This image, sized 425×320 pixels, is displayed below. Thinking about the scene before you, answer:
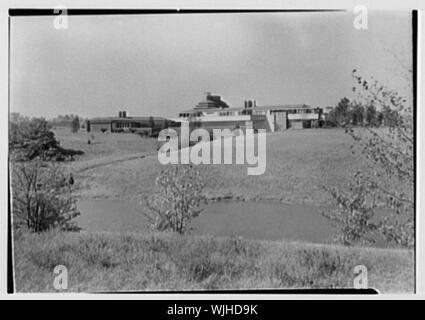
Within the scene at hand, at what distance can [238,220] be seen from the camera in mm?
4066

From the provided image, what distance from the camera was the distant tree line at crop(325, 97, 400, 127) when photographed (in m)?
4.05

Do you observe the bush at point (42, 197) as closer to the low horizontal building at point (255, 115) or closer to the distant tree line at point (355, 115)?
the low horizontal building at point (255, 115)

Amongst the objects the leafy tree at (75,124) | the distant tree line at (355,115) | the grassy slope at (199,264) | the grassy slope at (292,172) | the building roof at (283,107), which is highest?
the building roof at (283,107)

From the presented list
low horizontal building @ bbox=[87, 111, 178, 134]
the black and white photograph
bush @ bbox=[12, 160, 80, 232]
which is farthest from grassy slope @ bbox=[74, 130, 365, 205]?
low horizontal building @ bbox=[87, 111, 178, 134]

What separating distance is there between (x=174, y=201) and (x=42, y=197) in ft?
3.16

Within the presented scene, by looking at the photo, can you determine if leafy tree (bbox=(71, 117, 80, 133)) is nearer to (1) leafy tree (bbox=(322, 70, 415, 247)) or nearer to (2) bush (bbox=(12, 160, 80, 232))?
(2) bush (bbox=(12, 160, 80, 232))

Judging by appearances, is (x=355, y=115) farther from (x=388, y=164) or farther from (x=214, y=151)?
(x=214, y=151)

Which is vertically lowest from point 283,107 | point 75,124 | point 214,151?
point 214,151

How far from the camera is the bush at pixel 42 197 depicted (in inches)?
160

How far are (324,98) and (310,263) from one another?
1.20 meters

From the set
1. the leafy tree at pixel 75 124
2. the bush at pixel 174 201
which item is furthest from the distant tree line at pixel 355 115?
the leafy tree at pixel 75 124

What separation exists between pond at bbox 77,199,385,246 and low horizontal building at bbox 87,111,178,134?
53 centimetres

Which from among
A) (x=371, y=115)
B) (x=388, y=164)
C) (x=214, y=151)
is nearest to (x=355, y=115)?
(x=371, y=115)

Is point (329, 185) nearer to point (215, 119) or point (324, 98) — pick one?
point (324, 98)
